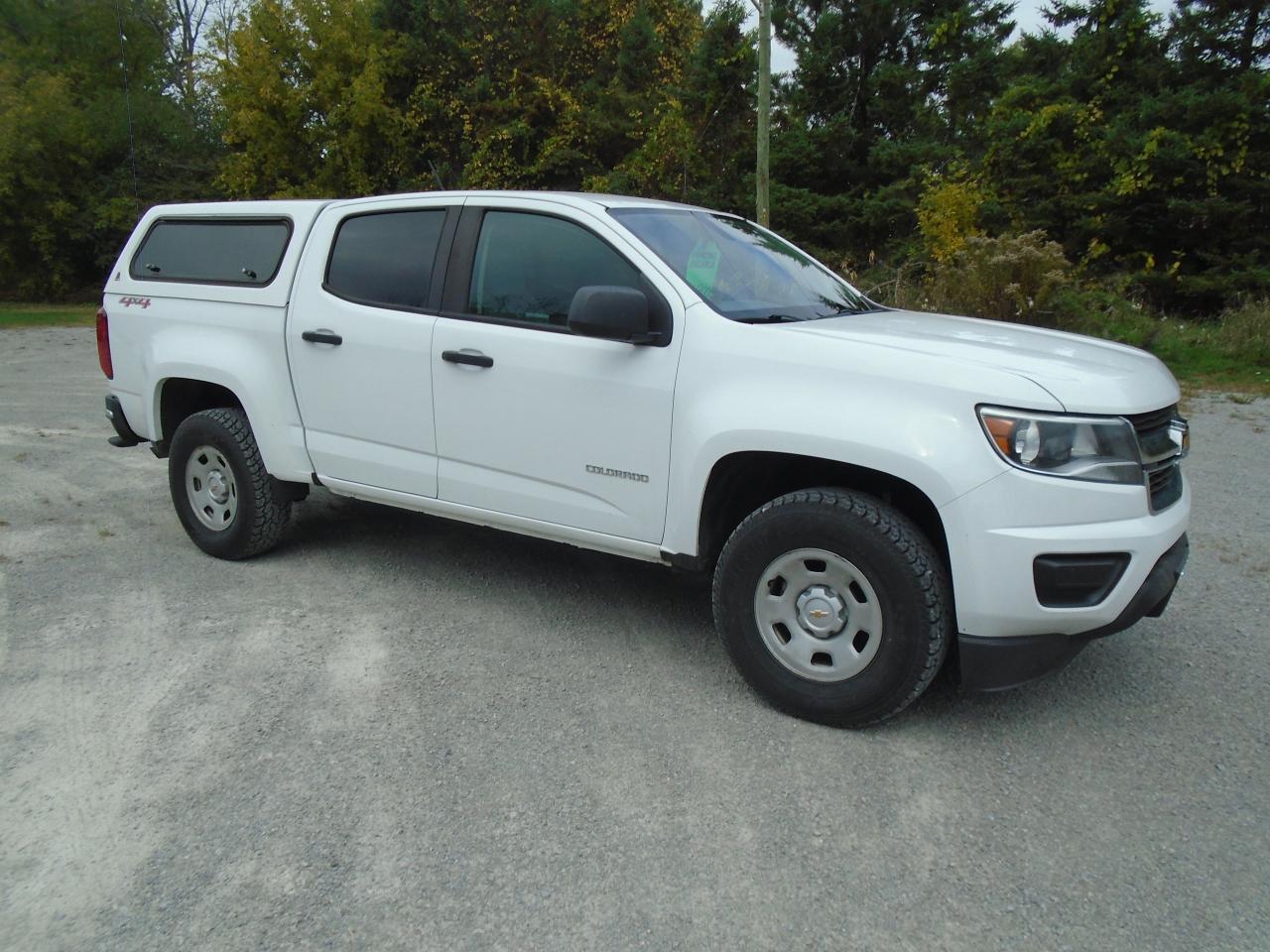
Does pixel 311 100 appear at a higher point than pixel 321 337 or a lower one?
higher

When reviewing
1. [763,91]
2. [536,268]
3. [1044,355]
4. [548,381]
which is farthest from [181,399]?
[763,91]

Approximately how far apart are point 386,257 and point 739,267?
1.68 m

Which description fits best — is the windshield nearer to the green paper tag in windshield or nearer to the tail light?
the green paper tag in windshield

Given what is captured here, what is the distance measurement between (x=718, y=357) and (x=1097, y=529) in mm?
1383

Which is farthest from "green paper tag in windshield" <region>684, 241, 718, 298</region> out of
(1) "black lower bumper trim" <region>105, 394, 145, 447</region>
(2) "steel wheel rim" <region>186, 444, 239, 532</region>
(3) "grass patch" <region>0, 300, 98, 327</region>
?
(3) "grass patch" <region>0, 300, 98, 327</region>

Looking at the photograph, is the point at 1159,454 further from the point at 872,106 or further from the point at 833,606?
the point at 872,106

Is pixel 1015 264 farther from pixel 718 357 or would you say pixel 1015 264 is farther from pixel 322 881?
pixel 322 881

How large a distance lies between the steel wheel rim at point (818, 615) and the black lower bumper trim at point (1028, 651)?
0.31 metres

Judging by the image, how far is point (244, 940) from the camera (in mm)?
2354

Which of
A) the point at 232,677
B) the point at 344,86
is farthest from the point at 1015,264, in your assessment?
the point at 344,86

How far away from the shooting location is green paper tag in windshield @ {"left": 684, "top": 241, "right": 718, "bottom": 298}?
3.81 meters

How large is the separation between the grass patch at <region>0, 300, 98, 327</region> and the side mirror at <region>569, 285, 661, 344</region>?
73.0 feet

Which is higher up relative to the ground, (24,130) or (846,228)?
(24,130)

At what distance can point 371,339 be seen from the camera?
14.5 feet
